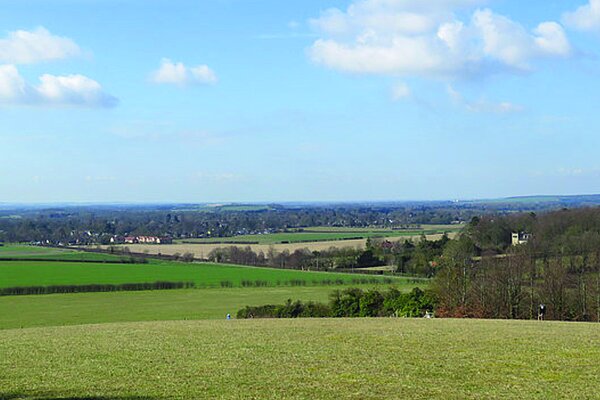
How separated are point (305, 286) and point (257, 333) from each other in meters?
53.9

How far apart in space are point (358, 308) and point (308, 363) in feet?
98.7

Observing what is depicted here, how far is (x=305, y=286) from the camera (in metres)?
81.7

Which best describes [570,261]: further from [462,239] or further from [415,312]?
[462,239]

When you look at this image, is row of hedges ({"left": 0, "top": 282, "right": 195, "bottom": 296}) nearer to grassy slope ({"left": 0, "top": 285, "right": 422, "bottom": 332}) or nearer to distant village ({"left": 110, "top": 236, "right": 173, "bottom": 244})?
grassy slope ({"left": 0, "top": 285, "right": 422, "bottom": 332})

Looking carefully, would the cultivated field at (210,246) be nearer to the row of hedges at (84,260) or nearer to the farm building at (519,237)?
the row of hedges at (84,260)

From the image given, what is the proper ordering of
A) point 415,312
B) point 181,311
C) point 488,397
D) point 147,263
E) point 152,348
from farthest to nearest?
1. point 147,263
2. point 181,311
3. point 415,312
4. point 152,348
5. point 488,397

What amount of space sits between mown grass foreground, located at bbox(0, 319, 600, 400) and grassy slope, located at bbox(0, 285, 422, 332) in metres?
22.2

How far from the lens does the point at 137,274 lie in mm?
90875

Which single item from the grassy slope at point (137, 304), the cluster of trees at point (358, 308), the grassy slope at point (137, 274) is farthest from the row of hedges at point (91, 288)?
the cluster of trees at point (358, 308)

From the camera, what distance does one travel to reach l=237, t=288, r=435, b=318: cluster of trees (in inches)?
1928

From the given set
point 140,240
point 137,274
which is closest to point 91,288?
point 137,274

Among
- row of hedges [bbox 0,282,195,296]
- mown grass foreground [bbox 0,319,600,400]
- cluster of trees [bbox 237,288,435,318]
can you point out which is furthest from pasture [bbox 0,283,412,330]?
mown grass foreground [bbox 0,319,600,400]

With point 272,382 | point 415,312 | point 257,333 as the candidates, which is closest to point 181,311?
point 415,312

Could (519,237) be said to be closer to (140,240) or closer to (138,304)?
(138,304)
